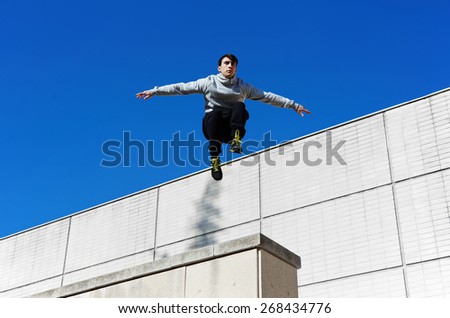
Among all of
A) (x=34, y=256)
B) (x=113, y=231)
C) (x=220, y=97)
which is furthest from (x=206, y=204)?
(x=34, y=256)

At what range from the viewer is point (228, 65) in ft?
31.7

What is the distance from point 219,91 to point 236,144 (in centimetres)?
95

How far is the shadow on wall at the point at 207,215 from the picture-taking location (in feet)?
47.2

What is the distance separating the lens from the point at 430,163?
→ 39.1 feet

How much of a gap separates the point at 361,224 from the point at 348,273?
101 centimetres

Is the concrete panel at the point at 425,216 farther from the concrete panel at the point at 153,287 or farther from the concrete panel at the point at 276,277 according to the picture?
the concrete panel at the point at 153,287

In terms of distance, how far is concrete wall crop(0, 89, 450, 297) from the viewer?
11.5 metres

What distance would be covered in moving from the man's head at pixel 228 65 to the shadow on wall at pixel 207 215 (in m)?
5.47

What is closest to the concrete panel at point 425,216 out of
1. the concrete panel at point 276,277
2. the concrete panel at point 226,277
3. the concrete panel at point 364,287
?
the concrete panel at point 364,287

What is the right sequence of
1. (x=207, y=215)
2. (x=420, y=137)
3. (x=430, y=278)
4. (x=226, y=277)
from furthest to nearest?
(x=207, y=215), (x=420, y=137), (x=430, y=278), (x=226, y=277)

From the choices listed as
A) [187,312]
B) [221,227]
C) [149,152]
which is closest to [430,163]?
[221,227]

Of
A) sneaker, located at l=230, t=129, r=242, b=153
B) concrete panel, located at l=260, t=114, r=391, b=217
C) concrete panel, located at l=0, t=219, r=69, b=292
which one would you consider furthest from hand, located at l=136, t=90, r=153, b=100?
concrete panel, located at l=0, t=219, r=69, b=292

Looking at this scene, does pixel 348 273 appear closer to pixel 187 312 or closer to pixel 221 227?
pixel 221 227

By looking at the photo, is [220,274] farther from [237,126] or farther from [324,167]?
[324,167]
